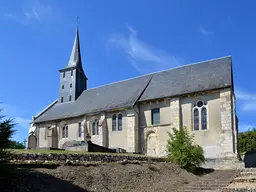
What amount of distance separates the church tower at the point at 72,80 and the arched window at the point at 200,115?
55.2 ft

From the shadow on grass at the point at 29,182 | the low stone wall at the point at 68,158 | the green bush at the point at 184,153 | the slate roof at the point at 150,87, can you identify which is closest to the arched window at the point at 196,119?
the slate roof at the point at 150,87

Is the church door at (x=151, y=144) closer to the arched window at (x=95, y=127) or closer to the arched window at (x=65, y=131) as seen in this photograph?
the arched window at (x=95, y=127)

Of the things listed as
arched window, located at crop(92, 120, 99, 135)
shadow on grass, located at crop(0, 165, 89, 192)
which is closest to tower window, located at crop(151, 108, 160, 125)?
arched window, located at crop(92, 120, 99, 135)

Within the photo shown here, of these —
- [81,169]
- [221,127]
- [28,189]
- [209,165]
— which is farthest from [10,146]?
[221,127]

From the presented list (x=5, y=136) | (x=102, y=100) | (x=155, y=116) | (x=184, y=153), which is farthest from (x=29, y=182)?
(x=102, y=100)

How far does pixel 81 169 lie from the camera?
1331 cm

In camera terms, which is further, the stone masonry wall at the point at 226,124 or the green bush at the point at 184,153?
the stone masonry wall at the point at 226,124

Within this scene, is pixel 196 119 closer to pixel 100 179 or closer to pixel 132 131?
pixel 132 131

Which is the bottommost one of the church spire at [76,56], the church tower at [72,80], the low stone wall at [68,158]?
the low stone wall at [68,158]

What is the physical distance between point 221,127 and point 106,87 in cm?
1560

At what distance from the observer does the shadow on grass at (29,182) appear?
10.1 meters

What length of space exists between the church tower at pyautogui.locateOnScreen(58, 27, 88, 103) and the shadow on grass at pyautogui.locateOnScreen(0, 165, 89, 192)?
90.2 feet

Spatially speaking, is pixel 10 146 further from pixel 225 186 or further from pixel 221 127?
pixel 221 127

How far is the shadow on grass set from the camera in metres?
10.1
